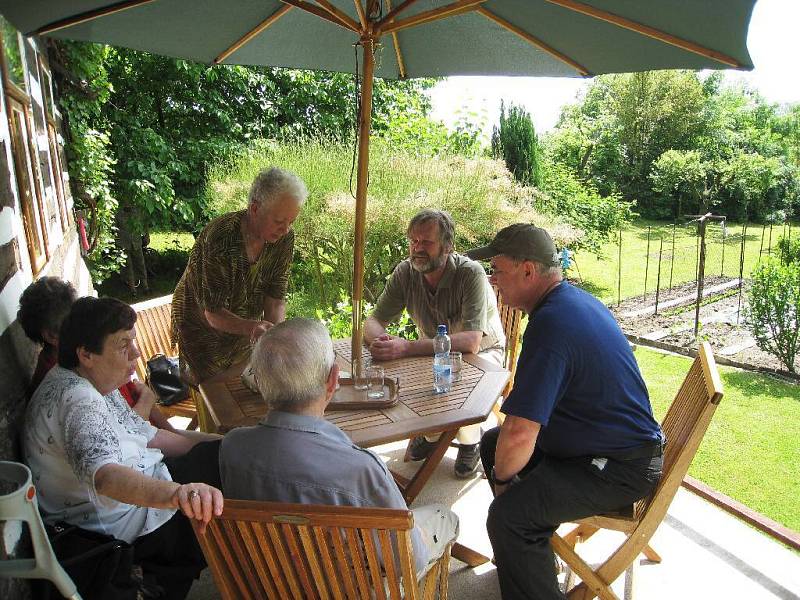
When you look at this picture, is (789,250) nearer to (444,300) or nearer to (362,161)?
(444,300)

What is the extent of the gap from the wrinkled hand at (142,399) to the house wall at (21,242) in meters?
0.36

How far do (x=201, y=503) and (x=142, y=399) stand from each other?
110 cm

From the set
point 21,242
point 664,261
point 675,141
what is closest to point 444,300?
point 21,242

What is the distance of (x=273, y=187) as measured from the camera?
263 centimetres

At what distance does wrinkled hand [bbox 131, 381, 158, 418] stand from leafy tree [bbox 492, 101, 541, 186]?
6907 mm

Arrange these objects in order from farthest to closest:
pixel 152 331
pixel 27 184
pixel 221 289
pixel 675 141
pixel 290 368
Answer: pixel 675 141 → pixel 152 331 → pixel 27 184 → pixel 221 289 → pixel 290 368

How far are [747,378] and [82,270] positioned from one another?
601 cm

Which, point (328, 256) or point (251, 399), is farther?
point (328, 256)

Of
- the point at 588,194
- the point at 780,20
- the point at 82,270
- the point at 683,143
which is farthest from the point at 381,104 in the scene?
the point at 780,20

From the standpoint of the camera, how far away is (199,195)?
8586 millimetres

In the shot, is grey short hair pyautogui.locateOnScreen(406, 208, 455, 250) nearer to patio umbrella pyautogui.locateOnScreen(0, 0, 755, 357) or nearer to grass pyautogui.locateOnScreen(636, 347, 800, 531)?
patio umbrella pyautogui.locateOnScreen(0, 0, 755, 357)

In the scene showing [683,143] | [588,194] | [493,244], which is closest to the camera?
[493,244]

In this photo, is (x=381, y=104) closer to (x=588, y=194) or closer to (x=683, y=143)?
(x=588, y=194)

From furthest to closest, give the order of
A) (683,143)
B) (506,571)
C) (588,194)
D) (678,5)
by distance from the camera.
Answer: (683,143) < (588,194) < (506,571) < (678,5)
